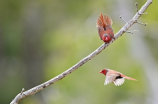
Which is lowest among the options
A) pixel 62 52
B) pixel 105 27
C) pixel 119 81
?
pixel 62 52

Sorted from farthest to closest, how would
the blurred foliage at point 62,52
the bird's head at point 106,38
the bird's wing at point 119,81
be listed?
the blurred foliage at point 62,52 < the bird's head at point 106,38 < the bird's wing at point 119,81

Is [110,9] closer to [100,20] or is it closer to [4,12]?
[4,12]

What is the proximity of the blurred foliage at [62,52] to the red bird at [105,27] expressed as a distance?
139 inches

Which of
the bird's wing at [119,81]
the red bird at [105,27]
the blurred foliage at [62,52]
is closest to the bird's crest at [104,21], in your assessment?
the red bird at [105,27]

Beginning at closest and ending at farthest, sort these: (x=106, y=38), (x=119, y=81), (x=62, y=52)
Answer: (x=119, y=81) → (x=106, y=38) → (x=62, y=52)

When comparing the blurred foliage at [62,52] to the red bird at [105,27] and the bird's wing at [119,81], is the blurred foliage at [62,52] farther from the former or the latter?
the bird's wing at [119,81]

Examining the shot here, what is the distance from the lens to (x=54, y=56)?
287 inches

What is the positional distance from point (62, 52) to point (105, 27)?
5.52 metres

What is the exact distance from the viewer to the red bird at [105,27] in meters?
1.46

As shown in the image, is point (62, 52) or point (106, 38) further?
point (62, 52)

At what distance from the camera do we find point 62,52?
23.0 ft

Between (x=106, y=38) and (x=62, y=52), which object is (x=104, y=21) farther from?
(x=62, y=52)

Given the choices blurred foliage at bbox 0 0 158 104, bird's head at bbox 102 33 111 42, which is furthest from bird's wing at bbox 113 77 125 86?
blurred foliage at bbox 0 0 158 104

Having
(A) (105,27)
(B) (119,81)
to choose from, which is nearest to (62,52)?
(A) (105,27)
